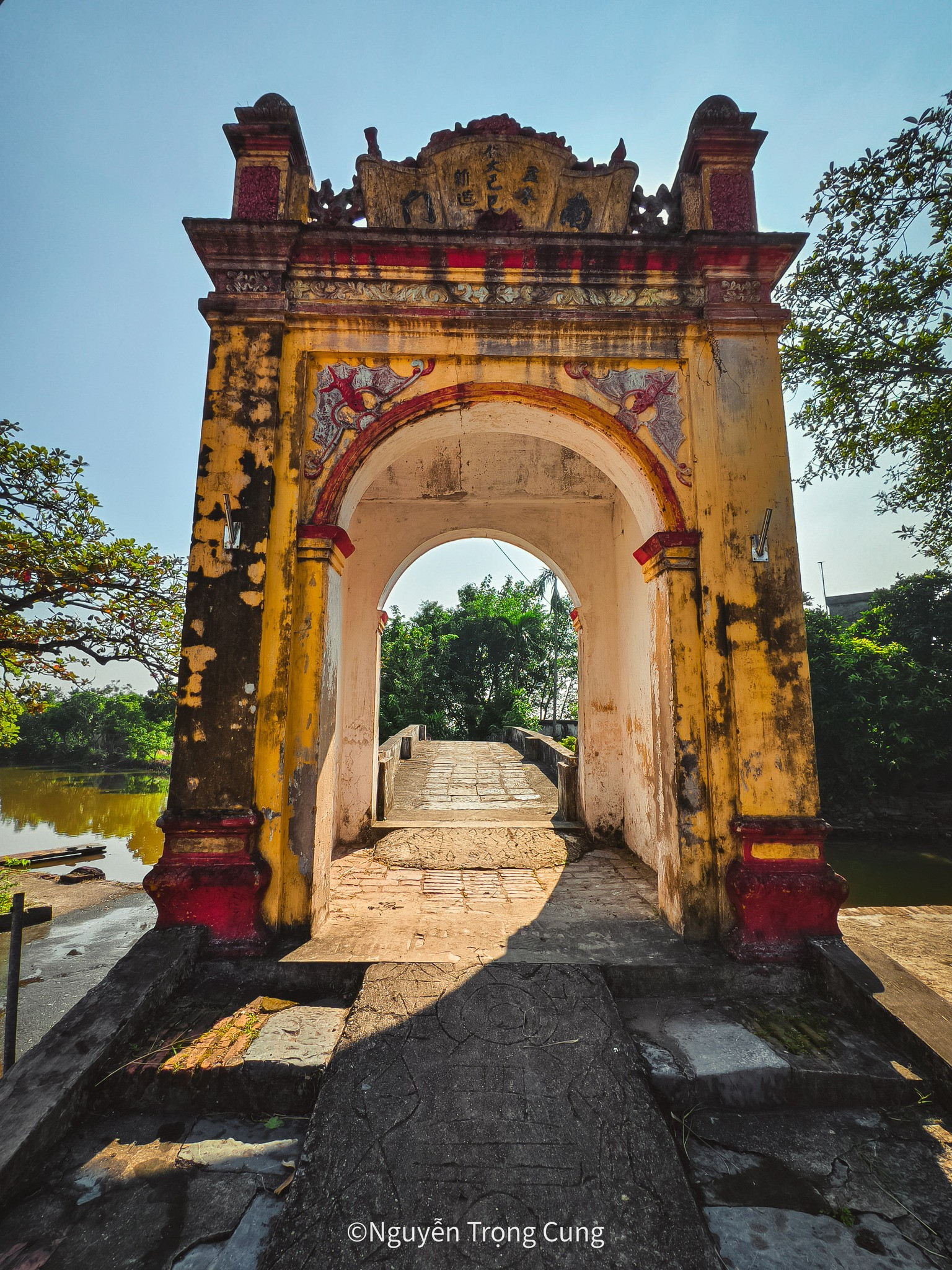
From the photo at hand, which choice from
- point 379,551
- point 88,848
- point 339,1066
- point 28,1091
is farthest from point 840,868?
point 88,848

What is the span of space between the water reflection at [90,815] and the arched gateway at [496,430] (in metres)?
9.95

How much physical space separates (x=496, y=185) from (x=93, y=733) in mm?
39995

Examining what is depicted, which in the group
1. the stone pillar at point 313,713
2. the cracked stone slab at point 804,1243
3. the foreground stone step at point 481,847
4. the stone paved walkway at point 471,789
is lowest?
the cracked stone slab at point 804,1243

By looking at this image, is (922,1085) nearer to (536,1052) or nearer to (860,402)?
(536,1052)

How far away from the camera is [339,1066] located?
2316mm

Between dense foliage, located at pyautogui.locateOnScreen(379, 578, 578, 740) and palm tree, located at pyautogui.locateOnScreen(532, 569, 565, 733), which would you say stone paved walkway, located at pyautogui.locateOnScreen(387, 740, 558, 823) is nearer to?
dense foliage, located at pyautogui.locateOnScreen(379, 578, 578, 740)

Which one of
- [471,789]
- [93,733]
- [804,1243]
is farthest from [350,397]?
[93,733]

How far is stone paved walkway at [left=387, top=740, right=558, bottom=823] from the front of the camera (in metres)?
6.80

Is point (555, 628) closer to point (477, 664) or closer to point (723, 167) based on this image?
point (477, 664)

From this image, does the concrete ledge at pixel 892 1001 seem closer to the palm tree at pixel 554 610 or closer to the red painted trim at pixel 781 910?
the red painted trim at pixel 781 910

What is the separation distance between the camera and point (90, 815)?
18.7m

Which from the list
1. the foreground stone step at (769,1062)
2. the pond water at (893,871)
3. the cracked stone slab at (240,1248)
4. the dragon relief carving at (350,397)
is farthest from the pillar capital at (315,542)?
the pond water at (893,871)

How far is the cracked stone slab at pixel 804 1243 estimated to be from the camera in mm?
1732

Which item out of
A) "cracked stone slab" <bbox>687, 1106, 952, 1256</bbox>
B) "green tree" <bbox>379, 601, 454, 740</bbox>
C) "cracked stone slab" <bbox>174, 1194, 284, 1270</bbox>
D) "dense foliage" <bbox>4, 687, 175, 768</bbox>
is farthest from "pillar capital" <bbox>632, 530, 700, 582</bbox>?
"dense foliage" <bbox>4, 687, 175, 768</bbox>
